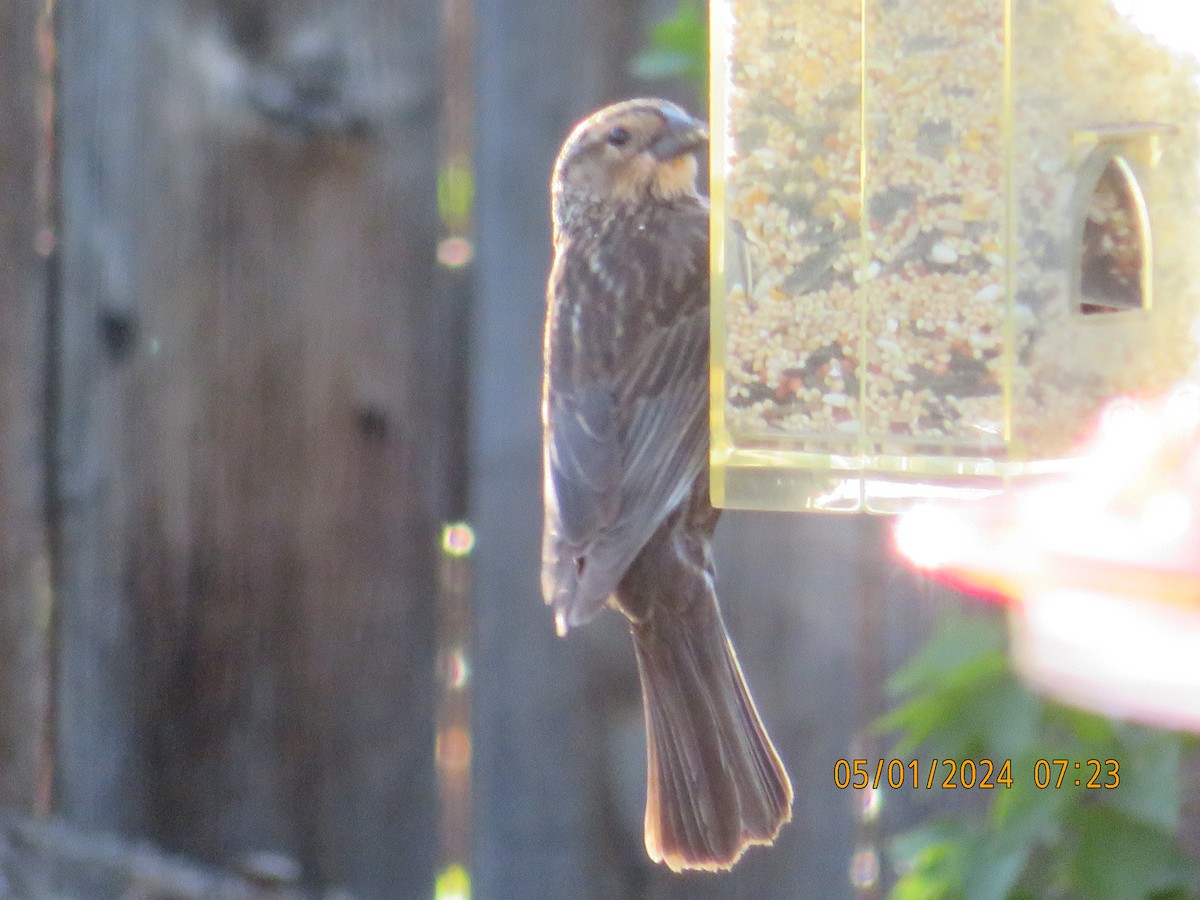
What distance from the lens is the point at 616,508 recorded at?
1.18 metres

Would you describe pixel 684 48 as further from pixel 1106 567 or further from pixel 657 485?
pixel 1106 567

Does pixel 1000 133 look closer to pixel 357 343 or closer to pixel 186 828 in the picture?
pixel 357 343

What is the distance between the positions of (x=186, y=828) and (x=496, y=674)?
43 cm

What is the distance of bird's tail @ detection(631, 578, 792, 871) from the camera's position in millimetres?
1146

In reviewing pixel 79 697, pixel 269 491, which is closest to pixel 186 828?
pixel 79 697

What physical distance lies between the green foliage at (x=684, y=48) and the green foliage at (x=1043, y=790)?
20.4 inches

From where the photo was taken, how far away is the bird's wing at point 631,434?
3.77 ft

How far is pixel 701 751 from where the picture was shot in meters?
1.19

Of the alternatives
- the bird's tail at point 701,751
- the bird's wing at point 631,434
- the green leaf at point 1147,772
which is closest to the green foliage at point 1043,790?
the green leaf at point 1147,772

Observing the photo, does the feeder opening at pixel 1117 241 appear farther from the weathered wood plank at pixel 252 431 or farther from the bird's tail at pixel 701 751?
the weathered wood plank at pixel 252 431

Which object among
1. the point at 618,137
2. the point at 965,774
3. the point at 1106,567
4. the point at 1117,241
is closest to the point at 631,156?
the point at 618,137

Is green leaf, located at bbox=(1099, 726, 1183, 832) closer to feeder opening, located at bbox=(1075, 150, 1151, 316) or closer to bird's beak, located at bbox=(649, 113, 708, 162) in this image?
feeder opening, located at bbox=(1075, 150, 1151, 316)

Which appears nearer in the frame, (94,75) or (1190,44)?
(1190,44)

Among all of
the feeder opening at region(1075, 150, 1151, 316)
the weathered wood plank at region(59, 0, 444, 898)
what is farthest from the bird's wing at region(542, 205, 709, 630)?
the weathered wood plank at region(59, 0, 444, 898)
